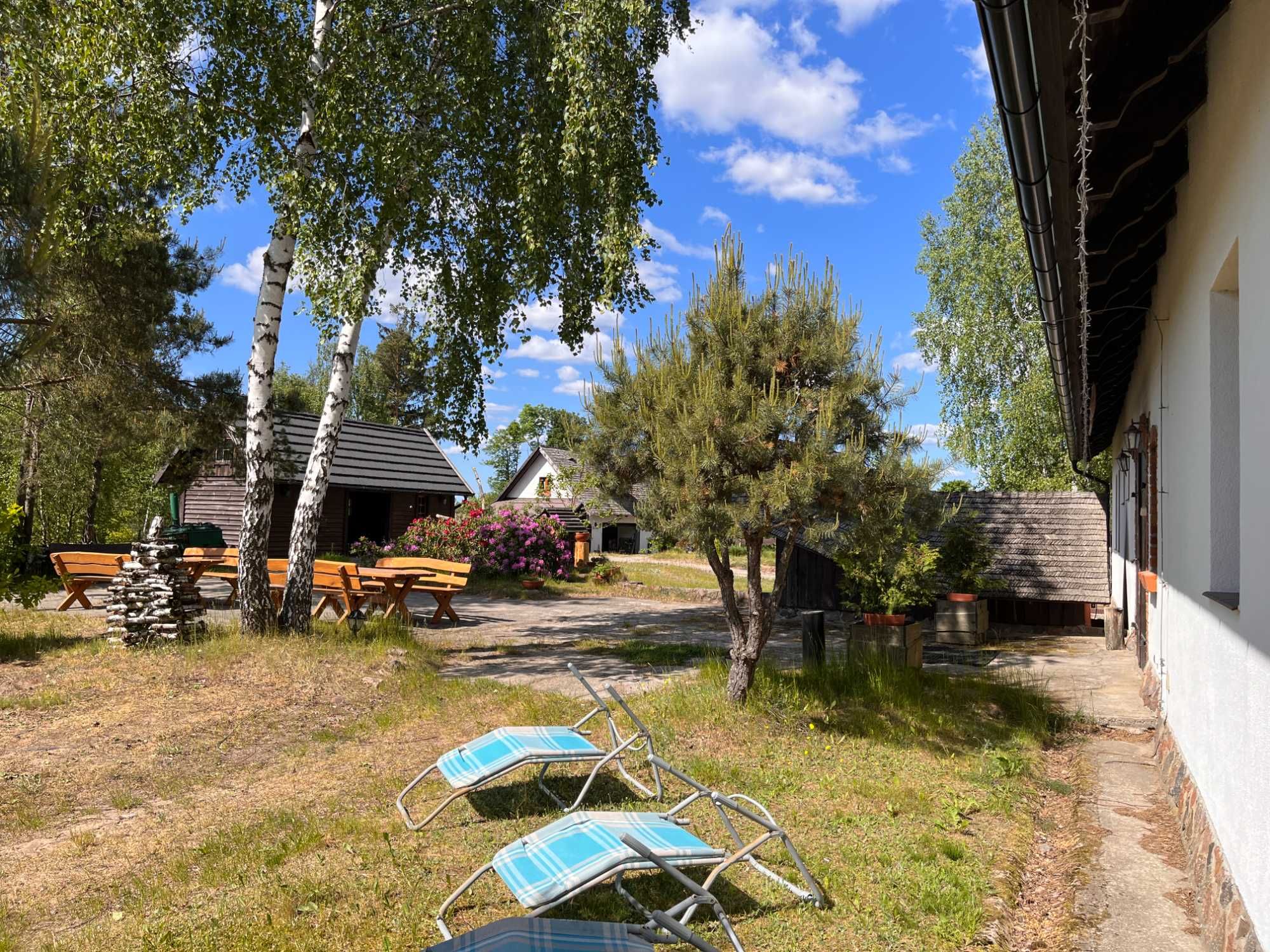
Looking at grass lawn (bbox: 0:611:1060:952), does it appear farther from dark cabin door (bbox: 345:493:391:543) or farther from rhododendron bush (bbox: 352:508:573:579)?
dark cabin door (bbox: 345:493:391:543)

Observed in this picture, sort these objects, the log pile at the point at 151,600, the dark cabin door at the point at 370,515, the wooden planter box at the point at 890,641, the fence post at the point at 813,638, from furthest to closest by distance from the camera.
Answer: the dark cabin door at the point at 370,515
the log pile at the point at 151,600
the wooden planter box at the point at 890,641
the fence post at the point at 813,638

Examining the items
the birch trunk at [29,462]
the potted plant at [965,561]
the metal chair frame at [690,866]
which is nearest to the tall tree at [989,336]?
the potted plant at [965,561]

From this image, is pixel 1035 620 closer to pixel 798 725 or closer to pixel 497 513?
Answer: pixel 798 725

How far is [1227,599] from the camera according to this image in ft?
12.3

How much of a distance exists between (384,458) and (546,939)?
24.5 m

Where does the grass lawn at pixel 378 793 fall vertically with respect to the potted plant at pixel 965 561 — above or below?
below

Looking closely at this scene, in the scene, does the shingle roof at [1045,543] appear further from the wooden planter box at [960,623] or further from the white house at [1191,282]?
the white house at [1191,282]

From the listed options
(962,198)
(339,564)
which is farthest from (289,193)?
(962,198)

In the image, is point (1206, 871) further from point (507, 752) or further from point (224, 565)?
point (224, 565)

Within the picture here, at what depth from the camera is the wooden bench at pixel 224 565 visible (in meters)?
13.3

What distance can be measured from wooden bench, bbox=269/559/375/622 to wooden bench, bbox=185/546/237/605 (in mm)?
1391

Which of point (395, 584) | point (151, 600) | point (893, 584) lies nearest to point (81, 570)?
point (151, 600)

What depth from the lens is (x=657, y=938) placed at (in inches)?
116

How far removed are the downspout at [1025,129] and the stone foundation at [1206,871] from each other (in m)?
2.84
